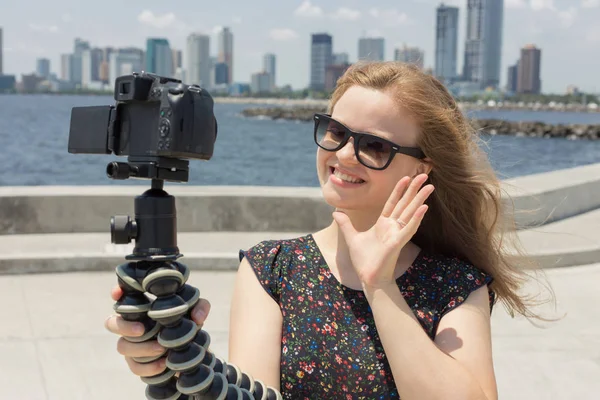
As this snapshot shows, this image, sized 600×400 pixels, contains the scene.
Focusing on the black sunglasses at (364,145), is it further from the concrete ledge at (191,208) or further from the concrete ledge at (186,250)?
the concrete ledge at (191,208)

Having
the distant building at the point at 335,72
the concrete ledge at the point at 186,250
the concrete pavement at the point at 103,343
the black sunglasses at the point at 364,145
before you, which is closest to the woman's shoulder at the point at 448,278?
the black sunglasses at the point at 364,145

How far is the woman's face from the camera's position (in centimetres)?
206

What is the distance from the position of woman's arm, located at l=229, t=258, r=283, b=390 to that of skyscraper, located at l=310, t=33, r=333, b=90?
184 metres

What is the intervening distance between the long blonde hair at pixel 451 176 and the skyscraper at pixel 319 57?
183683 mm

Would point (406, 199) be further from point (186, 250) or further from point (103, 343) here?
point (186, 250)

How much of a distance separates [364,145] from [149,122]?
687 millimetres

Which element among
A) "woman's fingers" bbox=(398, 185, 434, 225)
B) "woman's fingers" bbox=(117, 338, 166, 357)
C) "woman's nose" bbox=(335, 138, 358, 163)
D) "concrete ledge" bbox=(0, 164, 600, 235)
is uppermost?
"woman's nose" bbox=(335, 138, 358, 163)

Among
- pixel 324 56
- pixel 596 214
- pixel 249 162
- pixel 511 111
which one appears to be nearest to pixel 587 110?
pixel 511 111

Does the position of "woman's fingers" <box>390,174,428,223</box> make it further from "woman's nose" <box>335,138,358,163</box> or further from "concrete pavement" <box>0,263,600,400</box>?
"concrete pavement" <box>0,263,600,400</box>

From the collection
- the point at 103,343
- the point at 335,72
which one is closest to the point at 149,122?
the point at 103,343

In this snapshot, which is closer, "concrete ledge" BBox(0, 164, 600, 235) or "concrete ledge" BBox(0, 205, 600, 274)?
"concrete ledge" BBox(0, 205, 600, 274)

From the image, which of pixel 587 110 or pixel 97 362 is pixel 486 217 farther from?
pixel 587 110

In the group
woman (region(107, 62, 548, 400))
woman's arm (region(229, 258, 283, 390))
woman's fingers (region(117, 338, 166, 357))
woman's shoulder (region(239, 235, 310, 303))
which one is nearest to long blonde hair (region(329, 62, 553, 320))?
woman (region(107, 62, 548, 400))

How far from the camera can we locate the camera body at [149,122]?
1471 mm
